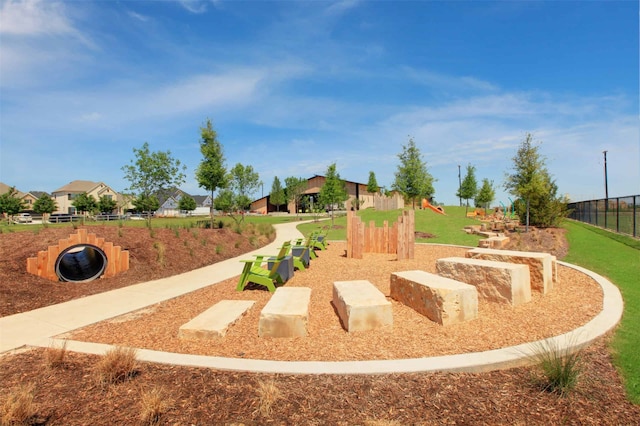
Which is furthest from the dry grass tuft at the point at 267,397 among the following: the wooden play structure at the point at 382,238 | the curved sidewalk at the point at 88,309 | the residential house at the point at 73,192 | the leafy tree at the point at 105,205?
the residential house at the point at 73,192

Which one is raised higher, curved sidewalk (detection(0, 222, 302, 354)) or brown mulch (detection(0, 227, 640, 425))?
brown mulch (detection(0, 227, 640, 425))

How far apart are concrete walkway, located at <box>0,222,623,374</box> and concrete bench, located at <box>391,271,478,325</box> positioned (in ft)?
3.16

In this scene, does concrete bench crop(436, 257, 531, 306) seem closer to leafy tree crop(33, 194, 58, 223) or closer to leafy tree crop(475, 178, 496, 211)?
leafy tree crop(475, 178, 496, 211)

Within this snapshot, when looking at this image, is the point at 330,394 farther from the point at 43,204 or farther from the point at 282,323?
the point at 43,204

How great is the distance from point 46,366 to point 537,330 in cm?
570

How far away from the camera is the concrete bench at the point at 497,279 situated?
540 centimetres

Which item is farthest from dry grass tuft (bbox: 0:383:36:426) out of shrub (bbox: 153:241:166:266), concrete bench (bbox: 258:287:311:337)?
shrub (bbox: 153:241:166:266)

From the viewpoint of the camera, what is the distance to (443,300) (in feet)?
15.2

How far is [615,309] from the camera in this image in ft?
16.5

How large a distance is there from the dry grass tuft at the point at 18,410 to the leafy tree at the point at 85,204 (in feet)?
223

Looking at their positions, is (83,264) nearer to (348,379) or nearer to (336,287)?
(336,287)

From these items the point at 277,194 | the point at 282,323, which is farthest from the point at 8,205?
the point at 282,323

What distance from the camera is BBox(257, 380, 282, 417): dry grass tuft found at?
2779 millimetres

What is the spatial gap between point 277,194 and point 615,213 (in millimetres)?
53275
